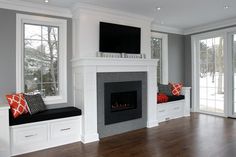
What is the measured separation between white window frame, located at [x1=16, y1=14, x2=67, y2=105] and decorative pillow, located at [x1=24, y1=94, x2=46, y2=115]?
0.87 feet

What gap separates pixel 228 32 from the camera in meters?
5.37

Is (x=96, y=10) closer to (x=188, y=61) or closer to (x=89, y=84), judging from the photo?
(x=89, y=84)

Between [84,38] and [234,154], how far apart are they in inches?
130

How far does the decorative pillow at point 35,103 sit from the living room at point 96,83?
17 mm

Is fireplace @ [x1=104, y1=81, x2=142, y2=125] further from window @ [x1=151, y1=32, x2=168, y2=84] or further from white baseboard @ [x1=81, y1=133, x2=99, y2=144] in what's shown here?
window @ [x1=151, y1=32, x2=168, y2=84]

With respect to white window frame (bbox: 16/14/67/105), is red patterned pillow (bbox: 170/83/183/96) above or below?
below

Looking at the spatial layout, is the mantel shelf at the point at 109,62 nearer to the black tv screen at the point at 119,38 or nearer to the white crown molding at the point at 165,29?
the black tv screen at the point at 119,38

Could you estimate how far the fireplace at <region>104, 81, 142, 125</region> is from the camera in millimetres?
4090

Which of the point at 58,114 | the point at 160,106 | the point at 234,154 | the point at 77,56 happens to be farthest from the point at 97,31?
the point at 234,154

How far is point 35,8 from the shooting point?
383 centimetres

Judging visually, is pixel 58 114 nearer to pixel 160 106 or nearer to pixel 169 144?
pixel 169 144

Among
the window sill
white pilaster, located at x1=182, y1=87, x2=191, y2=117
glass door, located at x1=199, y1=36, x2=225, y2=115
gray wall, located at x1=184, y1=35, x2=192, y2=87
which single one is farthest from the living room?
gray wall, located at x1=184, y1=35, x2=192, y2=87

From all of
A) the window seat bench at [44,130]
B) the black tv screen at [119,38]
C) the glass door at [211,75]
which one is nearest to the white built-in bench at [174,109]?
the glass door at [211,75]

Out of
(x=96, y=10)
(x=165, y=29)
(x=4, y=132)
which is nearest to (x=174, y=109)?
(x=165, y=29)
